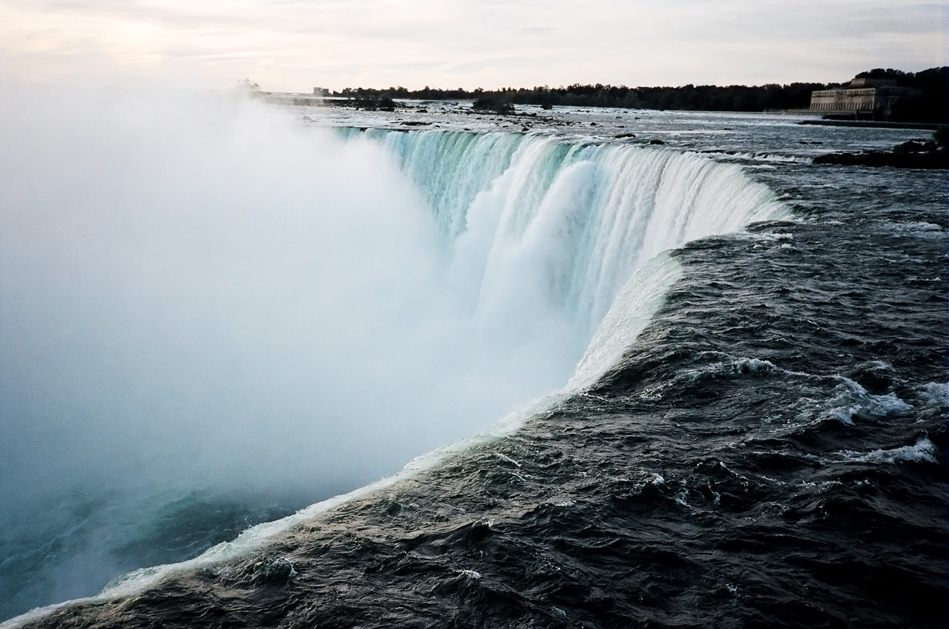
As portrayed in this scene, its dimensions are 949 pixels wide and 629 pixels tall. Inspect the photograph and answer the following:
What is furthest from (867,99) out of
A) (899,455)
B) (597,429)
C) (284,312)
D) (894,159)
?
(597,429)

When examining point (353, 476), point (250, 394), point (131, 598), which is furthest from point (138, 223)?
point (131, 598)

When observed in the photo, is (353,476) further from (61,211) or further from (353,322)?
(61,211)

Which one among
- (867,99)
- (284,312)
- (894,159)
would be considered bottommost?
(284,312)

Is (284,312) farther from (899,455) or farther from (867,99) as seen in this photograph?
(867,99)

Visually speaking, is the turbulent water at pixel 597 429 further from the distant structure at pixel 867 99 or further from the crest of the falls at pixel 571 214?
the distant structure at pixel 867 99

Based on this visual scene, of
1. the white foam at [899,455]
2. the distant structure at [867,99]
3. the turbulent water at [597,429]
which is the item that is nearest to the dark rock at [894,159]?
the turbulent water at [597,429]

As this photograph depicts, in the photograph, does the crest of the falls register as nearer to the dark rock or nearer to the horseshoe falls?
the horseshoe falls
